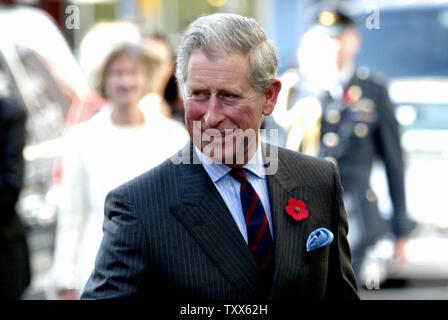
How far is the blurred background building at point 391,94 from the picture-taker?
756 centimetres

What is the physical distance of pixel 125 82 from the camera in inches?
198

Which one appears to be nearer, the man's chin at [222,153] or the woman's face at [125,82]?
the man's chin at [222,153]

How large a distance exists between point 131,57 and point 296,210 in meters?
2.55

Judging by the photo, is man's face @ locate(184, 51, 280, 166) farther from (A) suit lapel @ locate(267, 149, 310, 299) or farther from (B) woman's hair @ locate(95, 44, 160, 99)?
(B) woman's hair @ locate(95, 44, 160, 99)

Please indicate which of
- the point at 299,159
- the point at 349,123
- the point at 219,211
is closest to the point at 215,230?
the point at 219,211

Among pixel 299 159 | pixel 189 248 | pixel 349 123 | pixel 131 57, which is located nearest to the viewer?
pixel 189 248

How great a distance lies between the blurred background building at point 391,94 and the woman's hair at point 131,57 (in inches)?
48.3

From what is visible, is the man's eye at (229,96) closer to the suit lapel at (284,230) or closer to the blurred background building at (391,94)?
the suit lapel at (284,230)

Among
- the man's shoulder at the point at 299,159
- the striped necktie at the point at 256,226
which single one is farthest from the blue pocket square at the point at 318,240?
the man's shoulder at the point at 299,159

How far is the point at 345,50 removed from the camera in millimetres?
5805

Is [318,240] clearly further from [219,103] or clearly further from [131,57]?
[131,57]

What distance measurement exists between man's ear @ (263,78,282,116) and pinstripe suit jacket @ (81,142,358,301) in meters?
0.22
